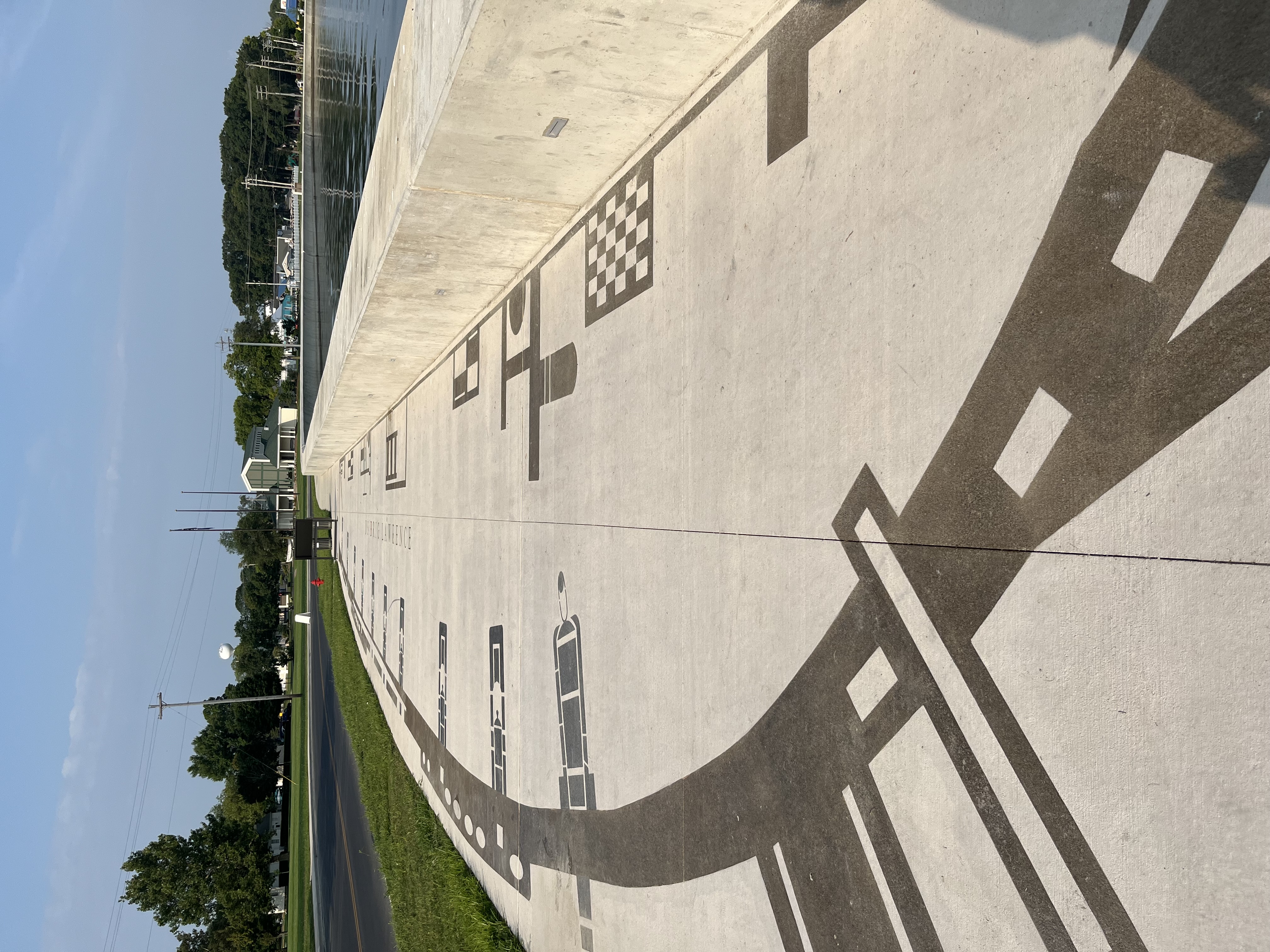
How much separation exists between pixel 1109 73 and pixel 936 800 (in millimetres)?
2346

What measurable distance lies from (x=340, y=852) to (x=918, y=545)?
1660cm

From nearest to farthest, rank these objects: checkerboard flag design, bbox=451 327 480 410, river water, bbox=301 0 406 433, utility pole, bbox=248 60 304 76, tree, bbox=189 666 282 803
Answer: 1. checkerboard flag design, bbox=451 327 480 410
2. river water, bbox=301 0 406 433
3. tree, bbox=189 666 282 803
4. utility pole, bbox=248 60 304 76

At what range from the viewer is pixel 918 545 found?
8.98 feet

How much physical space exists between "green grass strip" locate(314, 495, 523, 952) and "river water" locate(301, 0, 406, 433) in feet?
25.2

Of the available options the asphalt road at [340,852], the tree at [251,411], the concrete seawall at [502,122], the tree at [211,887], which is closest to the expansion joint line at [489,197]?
the concrete seawall at [502,122]

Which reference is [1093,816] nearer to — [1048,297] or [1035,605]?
[1035,605]

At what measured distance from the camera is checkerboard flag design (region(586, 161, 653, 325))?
492cm

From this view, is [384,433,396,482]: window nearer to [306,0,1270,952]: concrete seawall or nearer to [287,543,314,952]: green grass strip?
[306,0,1270,952]: concrete seawall

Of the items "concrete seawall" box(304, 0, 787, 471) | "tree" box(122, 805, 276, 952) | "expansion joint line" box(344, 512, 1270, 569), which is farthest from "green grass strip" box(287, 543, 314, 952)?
"expansion joint line" box(344, 512, 1270, 569)

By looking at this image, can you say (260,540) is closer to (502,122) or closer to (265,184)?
(265,184)

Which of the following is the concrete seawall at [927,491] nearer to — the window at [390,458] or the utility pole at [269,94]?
the window at [390,458]

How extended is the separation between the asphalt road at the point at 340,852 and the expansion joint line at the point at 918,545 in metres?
8.46

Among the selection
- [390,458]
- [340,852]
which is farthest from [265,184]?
[340,852]

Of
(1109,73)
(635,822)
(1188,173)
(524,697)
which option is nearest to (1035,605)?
(1188,173)
